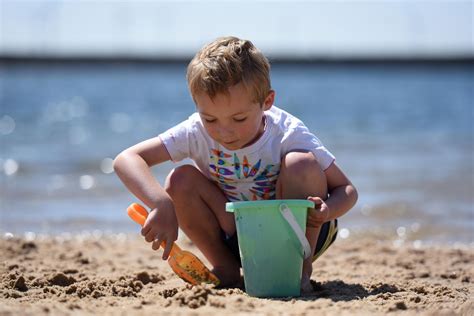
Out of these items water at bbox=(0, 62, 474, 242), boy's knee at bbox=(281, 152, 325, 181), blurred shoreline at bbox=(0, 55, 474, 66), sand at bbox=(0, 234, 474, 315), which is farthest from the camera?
blurred shoreline at bbox=(0, 55, 474, 66)

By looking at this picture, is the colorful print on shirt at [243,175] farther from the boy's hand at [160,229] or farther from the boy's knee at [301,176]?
the boy's hand at [160,229]

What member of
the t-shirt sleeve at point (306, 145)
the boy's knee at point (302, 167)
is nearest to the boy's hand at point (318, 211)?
the boy's knee at point (302, 167)

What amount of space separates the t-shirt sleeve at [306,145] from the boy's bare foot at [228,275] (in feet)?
1.77

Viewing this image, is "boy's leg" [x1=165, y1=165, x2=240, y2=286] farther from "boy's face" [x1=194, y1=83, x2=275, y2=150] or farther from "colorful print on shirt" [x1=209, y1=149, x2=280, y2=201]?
"boy's face" [x1=194, y1=83, x2=275, y2=150]

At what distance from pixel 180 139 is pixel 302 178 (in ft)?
1.69

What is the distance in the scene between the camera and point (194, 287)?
255 cm

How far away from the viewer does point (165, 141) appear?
112 inches

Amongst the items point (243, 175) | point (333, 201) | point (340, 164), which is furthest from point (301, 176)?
point (340, 164)

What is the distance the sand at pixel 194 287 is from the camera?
7.86 feet

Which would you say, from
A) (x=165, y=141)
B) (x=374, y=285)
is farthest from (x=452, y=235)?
(x=165, y=141)

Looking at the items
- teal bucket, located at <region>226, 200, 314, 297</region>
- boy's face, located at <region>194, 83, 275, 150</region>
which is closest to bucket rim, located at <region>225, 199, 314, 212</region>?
teal bucket, located at <region>226, 200, 314, 297</region>

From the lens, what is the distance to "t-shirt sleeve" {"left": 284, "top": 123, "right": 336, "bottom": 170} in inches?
109

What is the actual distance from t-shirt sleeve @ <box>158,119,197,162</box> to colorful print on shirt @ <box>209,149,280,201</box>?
0.33 feet

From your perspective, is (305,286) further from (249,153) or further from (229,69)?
(229,69)
